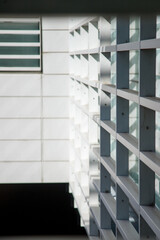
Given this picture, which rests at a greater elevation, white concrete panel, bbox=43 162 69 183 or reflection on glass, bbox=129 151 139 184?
reflection on glass, bbox=129 151 139 184

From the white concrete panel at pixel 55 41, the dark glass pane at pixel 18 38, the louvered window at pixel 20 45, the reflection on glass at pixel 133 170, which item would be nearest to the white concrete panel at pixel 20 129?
the louvered window at pixel 20 45

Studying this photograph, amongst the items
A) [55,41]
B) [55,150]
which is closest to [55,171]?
[55,150]

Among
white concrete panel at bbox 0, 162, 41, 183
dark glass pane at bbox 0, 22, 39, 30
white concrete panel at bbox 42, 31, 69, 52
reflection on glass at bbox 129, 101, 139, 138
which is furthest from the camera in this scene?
white concrete panel at bbox 0, 162, 41, 183

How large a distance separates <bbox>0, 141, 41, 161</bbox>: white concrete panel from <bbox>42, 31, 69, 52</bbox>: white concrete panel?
5.39ft

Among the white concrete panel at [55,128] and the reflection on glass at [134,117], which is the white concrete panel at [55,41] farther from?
the reflection on glass at [134,117]

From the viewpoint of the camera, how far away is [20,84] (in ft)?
31.2

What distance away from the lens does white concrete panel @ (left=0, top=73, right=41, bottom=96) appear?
31.0 feet

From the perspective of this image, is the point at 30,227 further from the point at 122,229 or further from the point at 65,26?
the point at 122,229

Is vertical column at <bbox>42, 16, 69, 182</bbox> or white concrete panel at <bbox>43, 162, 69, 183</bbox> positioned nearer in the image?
vertical column at <bbox>42, 16, 69, 182</bbox>

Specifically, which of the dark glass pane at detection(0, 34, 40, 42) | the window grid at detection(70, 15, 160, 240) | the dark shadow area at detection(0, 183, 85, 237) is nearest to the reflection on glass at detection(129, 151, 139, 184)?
the window grid at detection(70, 15, 160, 240)

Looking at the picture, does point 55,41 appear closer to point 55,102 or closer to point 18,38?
point 18,38

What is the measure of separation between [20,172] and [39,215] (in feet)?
4.57

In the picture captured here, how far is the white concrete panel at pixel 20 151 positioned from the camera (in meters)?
9.64

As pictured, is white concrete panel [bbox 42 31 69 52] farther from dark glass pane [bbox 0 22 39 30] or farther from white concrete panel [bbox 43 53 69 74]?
dark glass pane [bbox 0 22 39 30]
